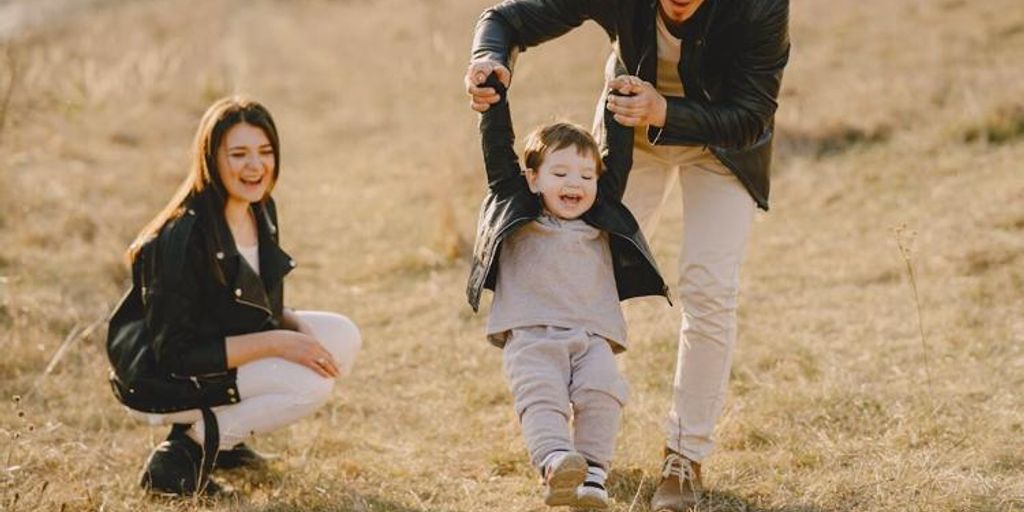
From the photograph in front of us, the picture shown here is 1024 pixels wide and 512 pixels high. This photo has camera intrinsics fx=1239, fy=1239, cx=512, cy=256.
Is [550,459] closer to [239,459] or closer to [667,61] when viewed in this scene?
[667,61]

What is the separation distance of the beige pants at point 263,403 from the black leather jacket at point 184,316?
0.15 feet

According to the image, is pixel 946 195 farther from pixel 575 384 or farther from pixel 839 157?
pixel 575 384

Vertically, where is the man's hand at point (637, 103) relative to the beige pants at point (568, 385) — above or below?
above

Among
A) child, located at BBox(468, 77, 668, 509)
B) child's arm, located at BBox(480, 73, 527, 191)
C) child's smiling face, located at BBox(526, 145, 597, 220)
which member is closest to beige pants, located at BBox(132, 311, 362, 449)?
child, located at BBox(468, 77, 668, 509)

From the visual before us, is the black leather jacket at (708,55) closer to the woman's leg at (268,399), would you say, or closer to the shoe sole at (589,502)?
the shoe sole at (589,502)

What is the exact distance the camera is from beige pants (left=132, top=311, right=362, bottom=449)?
4.26 metres

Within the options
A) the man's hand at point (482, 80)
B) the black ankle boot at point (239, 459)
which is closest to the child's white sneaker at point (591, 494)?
the man's hand at point (482, 80)

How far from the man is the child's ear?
0.25 meters

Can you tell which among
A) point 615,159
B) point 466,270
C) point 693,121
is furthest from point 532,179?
point 466,270

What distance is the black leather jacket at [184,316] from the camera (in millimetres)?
4141

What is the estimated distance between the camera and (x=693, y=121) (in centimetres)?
367

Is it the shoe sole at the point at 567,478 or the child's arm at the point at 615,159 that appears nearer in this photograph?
the shoe sole at the point at 567,478

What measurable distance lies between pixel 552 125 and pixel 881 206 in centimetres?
437

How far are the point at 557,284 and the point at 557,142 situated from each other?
1.41 ft
